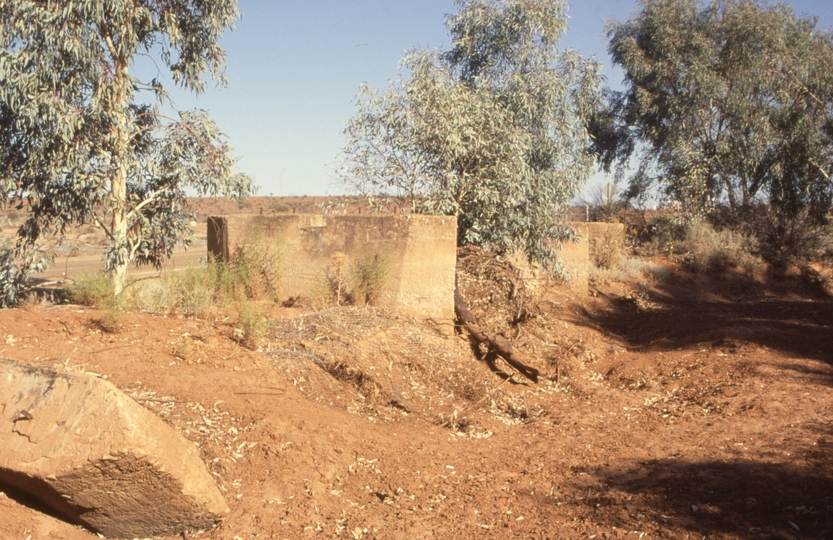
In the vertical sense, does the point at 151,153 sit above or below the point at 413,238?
above

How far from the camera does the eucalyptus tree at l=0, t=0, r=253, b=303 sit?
8.57 meters

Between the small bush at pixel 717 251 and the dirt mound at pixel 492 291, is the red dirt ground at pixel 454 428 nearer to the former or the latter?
the dirt mound at pixel 492 291

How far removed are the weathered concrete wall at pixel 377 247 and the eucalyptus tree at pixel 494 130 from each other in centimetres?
149

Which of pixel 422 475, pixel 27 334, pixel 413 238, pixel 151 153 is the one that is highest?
pixel 151 153

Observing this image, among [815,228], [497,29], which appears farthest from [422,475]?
[815,228]

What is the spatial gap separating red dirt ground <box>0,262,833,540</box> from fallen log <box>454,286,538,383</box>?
21cm

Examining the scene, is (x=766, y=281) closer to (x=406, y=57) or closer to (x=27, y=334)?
(x=406, y=57)

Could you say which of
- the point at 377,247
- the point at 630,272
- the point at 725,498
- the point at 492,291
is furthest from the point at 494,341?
the point at 630,272

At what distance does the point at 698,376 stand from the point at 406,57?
618 centimetres

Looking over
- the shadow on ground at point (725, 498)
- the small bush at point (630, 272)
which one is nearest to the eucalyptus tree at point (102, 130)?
the shadow on ground at point (725, 498)

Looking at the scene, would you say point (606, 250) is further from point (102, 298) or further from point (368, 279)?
point (102, 298)

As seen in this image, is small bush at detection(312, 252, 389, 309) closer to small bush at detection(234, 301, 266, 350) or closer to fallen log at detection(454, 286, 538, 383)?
fallen log at detection(454, 286, 538, 383)

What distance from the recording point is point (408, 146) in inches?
421

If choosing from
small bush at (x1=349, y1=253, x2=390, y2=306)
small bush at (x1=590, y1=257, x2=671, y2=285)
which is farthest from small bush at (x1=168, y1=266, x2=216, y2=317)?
small bush at (x1=590, y1=257, x2=671, y2=285)
